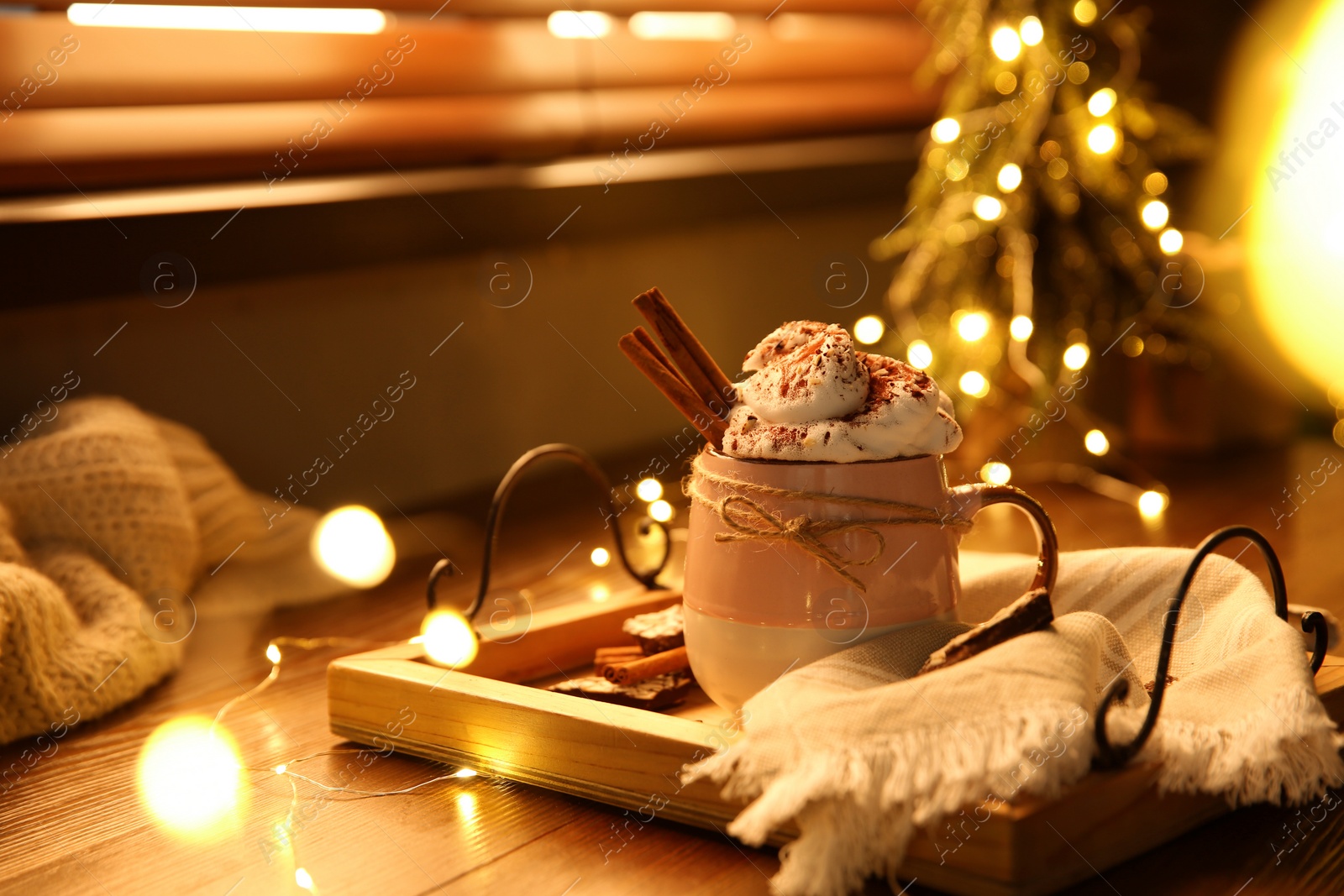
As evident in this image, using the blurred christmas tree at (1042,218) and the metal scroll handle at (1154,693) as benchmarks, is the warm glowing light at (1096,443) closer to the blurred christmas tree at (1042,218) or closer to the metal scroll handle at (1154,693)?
the blurred christmas tree at (1042,218)

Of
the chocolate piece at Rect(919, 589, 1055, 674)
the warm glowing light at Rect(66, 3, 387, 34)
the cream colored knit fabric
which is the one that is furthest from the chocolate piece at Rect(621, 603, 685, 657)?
the warm glowing light at Rect(66, 3, 387, 34)

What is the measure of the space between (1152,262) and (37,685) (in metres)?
1.46

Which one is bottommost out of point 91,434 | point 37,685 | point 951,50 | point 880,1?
point 37,685

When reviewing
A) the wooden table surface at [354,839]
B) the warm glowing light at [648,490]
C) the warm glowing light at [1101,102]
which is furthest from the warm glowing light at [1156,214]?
the warm glowing light at [648,490]

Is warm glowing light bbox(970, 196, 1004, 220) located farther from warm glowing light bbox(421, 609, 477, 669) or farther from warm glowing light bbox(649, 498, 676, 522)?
warm glowing light bbox(421, 609, 477, 669)

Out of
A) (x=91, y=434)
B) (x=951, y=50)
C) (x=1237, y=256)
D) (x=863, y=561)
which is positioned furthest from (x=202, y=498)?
(x=1237, y=256)

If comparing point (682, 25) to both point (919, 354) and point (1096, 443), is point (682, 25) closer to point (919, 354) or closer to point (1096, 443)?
point (919, 354)

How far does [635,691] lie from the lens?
0.77 metres

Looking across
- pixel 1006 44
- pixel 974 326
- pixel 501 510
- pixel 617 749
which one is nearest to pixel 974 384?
pixel 974 326

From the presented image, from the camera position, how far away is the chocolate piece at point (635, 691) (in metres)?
0.76

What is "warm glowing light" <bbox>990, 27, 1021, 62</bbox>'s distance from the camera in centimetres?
165

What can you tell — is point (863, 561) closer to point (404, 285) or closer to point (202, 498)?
point (202, 498)

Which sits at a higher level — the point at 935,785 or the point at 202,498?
the point at 202,498

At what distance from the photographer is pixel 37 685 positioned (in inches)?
33.5
